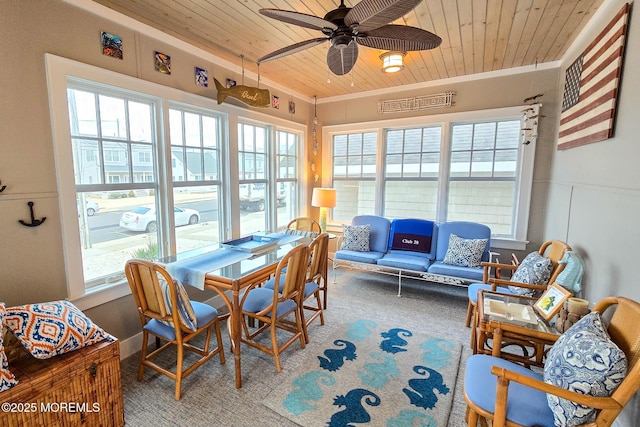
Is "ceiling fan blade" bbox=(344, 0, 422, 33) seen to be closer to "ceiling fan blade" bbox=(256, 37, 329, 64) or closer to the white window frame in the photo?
"ceiling fan blade" bbox=(256, 37, 329, 64)

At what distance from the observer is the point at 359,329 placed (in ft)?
9.20

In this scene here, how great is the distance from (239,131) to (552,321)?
132 inches

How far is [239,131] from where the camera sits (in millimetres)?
3486

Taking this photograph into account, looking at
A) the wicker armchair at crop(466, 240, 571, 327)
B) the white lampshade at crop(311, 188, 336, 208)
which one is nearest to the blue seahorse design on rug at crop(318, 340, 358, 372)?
the wicker armchair at crop(466, 240, 571, 327)

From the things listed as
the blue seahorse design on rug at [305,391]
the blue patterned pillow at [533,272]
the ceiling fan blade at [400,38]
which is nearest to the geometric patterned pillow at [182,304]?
the blue seahorse design on rug at [305,391]

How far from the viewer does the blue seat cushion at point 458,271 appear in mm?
3098

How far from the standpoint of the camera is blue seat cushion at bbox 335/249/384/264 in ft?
12.1

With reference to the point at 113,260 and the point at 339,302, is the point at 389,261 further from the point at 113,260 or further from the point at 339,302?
the point at 113,260

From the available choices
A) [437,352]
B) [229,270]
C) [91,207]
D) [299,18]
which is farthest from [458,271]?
[91,207]

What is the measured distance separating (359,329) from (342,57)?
7.72 ft

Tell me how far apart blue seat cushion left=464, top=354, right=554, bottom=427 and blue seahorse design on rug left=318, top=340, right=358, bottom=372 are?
103cm

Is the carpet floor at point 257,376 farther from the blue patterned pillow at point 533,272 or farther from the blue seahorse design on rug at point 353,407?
the blue patterned pillow at point 533,272

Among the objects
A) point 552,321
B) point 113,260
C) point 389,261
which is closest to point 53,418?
point 113,260

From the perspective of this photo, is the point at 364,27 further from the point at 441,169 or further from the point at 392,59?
the point at 441,169
